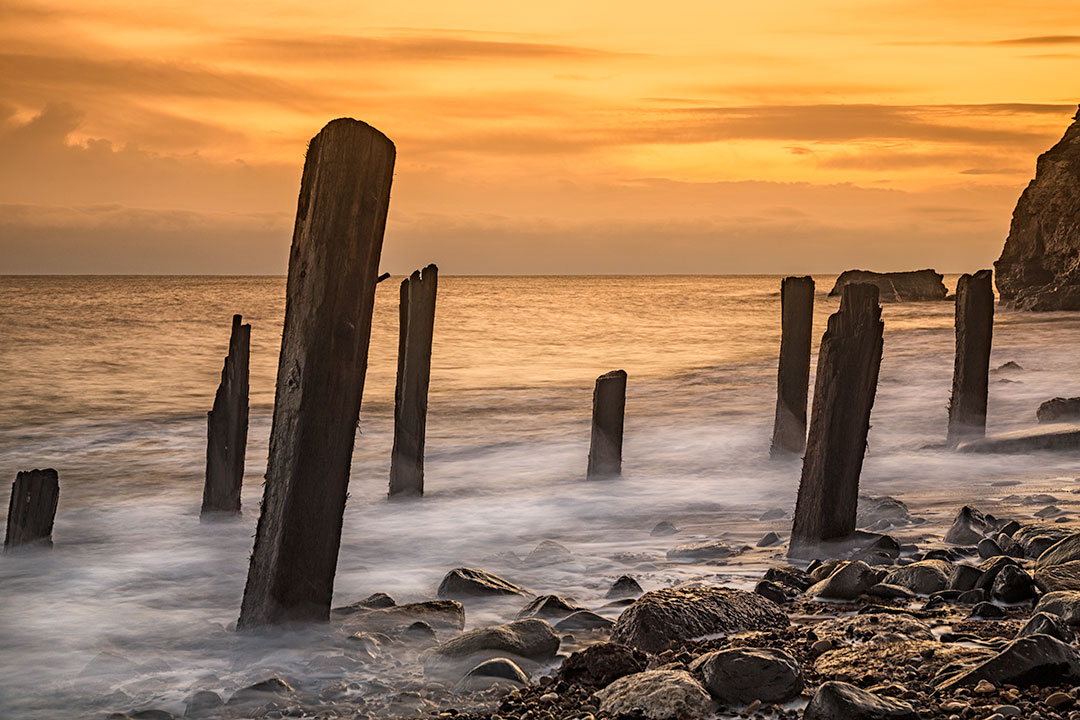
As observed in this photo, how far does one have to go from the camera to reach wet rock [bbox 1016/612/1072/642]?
439cm

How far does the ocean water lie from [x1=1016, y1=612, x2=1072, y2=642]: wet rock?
218 centimetres

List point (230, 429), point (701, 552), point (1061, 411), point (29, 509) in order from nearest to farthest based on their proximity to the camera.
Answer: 1. point (701, 552)
2. point (29, 509)
3. point (230, 429)
4. point (1061, 411)

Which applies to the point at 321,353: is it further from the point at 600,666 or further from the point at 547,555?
the point at 547,555

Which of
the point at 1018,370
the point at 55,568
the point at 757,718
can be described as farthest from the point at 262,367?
the point at 757,718

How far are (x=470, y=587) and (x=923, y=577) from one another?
2714mm

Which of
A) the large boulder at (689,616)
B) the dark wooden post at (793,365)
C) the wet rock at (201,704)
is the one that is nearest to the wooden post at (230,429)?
the wet rock at (201,704)

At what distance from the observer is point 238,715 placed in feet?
14.8

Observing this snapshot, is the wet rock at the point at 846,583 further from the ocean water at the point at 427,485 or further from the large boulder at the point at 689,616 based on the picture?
the ocean water at the point at 427,485

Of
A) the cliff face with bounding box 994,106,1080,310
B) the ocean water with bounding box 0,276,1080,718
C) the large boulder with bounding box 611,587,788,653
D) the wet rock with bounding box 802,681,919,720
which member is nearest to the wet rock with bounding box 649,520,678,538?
the ocean water with bounding box 0,276,1080,718

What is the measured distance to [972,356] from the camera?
12047mm

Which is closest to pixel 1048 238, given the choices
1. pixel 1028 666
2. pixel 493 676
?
pixel 1028 666

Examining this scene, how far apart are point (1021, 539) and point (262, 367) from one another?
920 inches

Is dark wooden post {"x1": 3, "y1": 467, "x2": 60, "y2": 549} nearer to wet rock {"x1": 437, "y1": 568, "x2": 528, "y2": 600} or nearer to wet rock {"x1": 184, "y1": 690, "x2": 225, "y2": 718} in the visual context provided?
wet rock {"x1": 437, "y1": 568, "x2": 528, "y2": 600}

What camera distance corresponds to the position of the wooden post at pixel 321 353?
5.16 meters
